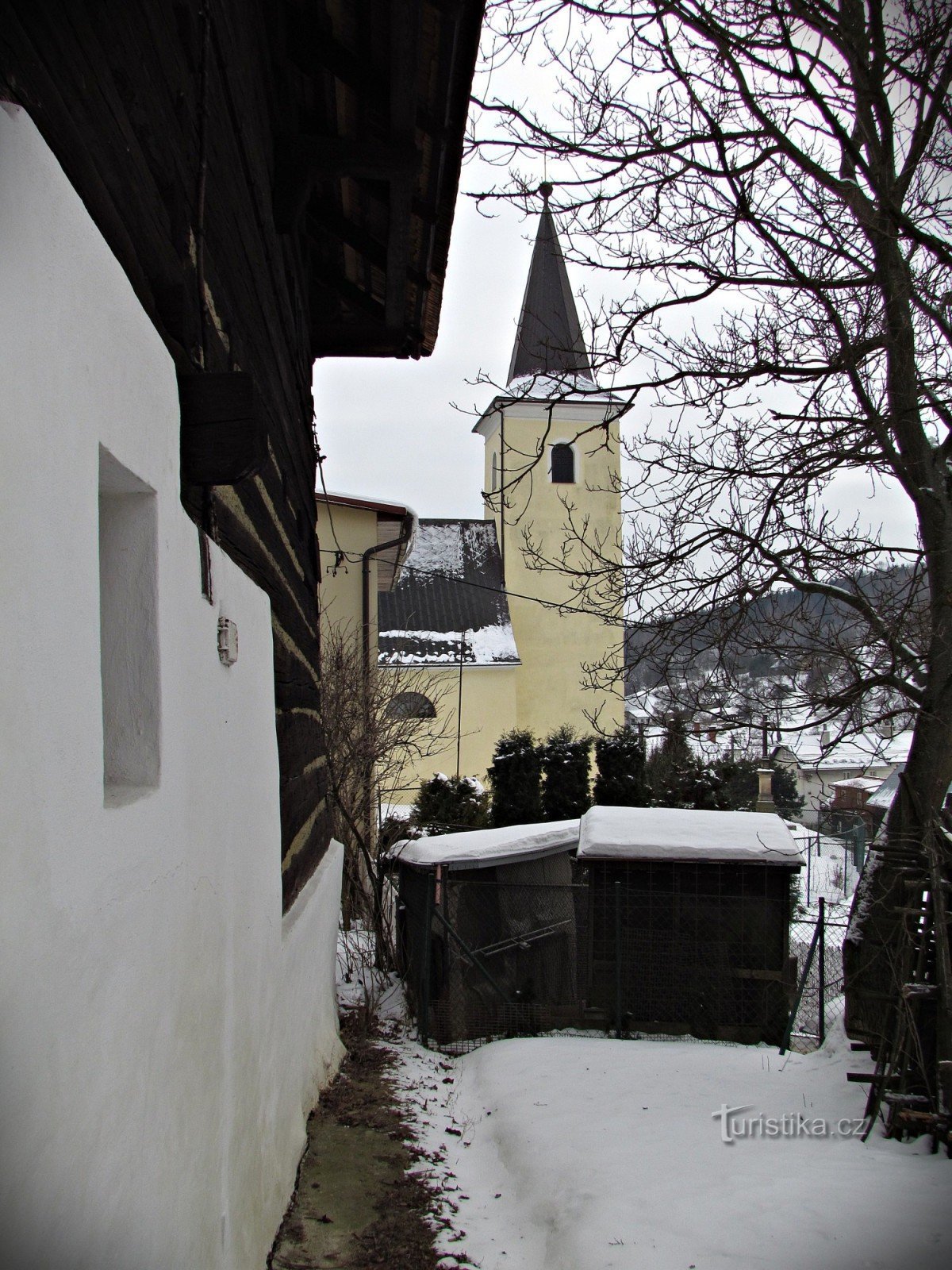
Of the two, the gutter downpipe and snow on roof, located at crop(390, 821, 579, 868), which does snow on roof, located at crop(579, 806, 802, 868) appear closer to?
snow on roof, located at crop(390, 821, 579, 868)

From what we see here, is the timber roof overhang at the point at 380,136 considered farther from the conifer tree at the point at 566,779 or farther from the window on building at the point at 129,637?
the conifer tree at the point at 566,779

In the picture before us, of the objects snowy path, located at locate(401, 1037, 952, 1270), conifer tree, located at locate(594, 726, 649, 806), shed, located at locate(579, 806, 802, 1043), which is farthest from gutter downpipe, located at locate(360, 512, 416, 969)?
conifer tree, located at locate(594, 726, 649, 806)

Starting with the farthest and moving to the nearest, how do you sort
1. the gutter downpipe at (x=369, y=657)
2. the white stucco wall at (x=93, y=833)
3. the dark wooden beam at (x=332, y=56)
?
the gutter downpipe at (x=369, y=657), the dark wooden beam at (x=332, y=56), the white stucco wall at (x=93, y=833)

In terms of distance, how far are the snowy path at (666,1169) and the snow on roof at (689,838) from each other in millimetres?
1519

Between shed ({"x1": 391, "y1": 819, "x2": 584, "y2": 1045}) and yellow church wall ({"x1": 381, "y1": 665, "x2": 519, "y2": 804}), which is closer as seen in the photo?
shed ({"x1": 391, "y1": 819, "x2": 584, "y2": 1045})

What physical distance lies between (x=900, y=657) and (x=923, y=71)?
353 cm

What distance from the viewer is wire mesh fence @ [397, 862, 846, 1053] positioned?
26.8 feet

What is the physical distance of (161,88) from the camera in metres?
2.56

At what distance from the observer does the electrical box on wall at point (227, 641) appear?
2.87m

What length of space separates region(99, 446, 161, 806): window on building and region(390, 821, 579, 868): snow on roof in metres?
6.66

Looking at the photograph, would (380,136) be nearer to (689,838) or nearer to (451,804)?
(689,838)

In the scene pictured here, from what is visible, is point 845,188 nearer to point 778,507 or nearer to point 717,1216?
point 778,507

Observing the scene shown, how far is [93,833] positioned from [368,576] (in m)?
13.4

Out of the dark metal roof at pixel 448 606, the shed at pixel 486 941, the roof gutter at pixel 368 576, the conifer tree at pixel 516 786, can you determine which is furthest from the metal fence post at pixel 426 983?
the dark metal roof at pixel 448 606
